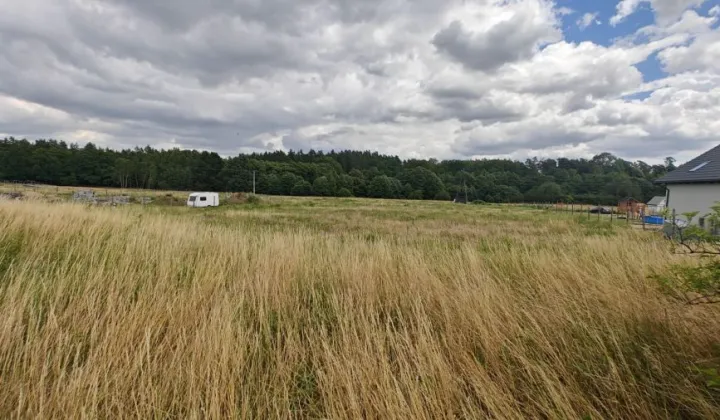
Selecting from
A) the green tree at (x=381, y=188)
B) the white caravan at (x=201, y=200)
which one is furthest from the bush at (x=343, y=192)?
the white caravan at (x=201, y=200)

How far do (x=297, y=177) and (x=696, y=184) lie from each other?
90965 mm

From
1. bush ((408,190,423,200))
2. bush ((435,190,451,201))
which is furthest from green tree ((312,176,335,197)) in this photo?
bush ((435,190,451,201))

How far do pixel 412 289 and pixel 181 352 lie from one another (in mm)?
2385

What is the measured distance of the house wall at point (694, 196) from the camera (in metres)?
19.2

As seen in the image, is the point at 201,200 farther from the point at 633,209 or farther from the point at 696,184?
the point at 633,209

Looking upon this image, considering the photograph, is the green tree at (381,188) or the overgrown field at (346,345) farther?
the green tree at (381,188)

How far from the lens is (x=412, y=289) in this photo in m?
3.87

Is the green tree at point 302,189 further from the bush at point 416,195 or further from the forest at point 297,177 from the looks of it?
the bush at point 416,195

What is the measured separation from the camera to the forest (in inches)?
3452

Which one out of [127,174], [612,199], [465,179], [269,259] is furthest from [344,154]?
[269,259]

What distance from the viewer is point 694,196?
808 inches

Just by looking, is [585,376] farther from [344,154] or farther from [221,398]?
[344,154]

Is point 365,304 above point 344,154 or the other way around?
the other way around

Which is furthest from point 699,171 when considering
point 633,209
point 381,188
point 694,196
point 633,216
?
point 381,188
